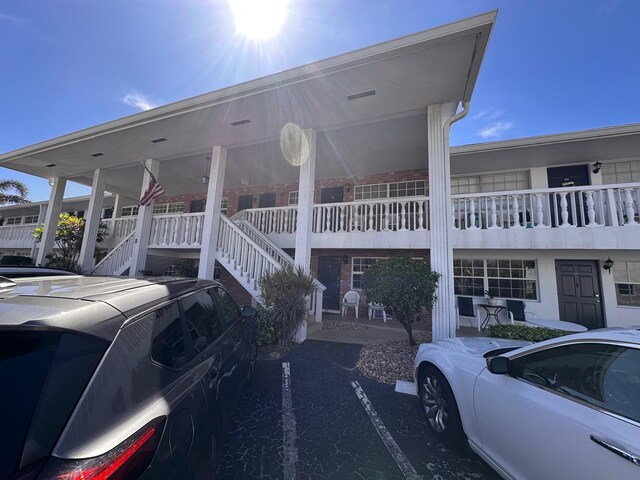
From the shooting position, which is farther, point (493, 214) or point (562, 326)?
point (493, 214)

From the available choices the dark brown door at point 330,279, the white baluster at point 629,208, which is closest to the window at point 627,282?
the white baluster at point 629,208

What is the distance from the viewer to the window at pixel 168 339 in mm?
1657

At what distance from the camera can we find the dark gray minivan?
1000 millimetres

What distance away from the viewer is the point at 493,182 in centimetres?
940

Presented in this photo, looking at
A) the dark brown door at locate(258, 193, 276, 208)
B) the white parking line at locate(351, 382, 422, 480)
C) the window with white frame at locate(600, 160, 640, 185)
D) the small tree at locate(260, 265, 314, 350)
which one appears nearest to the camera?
the white parking line at locate(351, 382, 422, 480)

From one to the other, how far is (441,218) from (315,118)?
12.8 ft

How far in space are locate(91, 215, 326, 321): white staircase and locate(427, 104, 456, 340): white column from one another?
119 inches

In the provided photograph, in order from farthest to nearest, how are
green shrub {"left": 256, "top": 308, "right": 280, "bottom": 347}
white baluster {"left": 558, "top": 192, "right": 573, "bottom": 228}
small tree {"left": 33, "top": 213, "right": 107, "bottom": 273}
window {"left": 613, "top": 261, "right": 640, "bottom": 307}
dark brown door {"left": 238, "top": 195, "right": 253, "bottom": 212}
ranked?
dark brown door {"left": 238, "top": 195, "right": 253, "bottom": 212}, small tree {"left": 33, "top": 213, "right": 107, "bottom": 273}, window {"left": 613, "top": 261, "right": 640, "bottom": 307}, white baluster {"left": 558, "top": 192, "right": 573, "bottom": 228}, green shrub {"left": 256, "top": 308, "right": 280, "bottom": 347}

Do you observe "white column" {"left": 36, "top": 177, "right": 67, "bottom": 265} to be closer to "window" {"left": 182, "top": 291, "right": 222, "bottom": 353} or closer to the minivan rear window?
"window" {"left": 182, "top": 291, "right": 222, "bottom": 353}

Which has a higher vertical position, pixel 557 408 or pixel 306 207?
pixel 306 207

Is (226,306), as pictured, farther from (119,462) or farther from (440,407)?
(440,407)

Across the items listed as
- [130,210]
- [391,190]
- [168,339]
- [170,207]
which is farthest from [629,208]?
[130,210]

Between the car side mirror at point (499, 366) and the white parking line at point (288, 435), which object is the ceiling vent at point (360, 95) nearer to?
the car side mirror at point (499, 366)

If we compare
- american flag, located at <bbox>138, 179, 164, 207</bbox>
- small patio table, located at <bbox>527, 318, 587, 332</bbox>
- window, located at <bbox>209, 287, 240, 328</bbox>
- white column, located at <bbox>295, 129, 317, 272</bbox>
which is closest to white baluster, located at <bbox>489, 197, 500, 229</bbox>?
small patio table, located at <bbox>527, 318, 587, 332</bbox>
